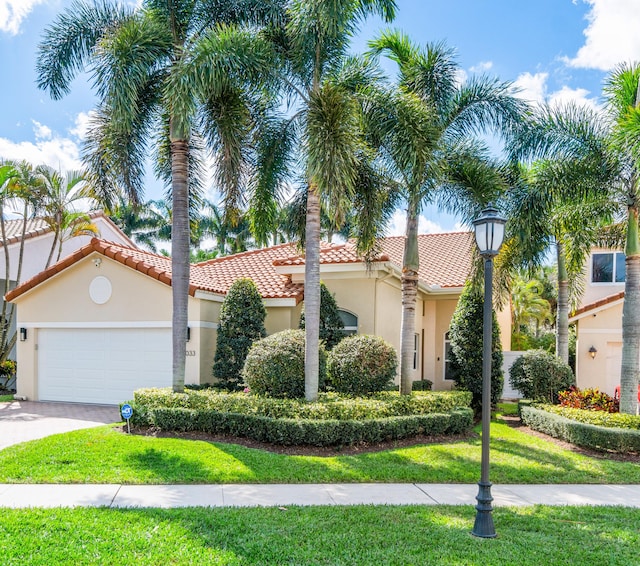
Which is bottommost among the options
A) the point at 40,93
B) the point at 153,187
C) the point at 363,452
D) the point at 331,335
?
the point at 363,452

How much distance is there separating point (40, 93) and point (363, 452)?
10.8 m

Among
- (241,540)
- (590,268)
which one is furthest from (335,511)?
(590,268)

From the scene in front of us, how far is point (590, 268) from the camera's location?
21641 mm

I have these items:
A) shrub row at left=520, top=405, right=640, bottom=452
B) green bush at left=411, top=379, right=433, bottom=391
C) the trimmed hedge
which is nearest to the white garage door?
the trimmed hedge

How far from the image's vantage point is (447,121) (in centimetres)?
1334

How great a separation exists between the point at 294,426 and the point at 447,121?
332 inches

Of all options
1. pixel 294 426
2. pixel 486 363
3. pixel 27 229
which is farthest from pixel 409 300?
pixel 27 229

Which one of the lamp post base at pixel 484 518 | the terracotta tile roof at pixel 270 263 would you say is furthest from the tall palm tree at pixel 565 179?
the lamp post base at pixel 484 518

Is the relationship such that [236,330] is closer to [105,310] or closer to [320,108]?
[105,310]

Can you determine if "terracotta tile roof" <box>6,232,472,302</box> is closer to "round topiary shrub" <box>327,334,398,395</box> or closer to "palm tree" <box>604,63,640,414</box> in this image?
"round topiary shrub" <box>327,334,398,395</box>

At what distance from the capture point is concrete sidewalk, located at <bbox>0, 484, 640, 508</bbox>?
688 cm

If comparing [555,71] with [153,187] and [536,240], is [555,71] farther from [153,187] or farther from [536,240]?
Answer: [153,187]

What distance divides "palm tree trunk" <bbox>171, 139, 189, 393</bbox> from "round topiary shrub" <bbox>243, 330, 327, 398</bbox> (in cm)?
156

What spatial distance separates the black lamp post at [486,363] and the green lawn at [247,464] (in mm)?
2554
